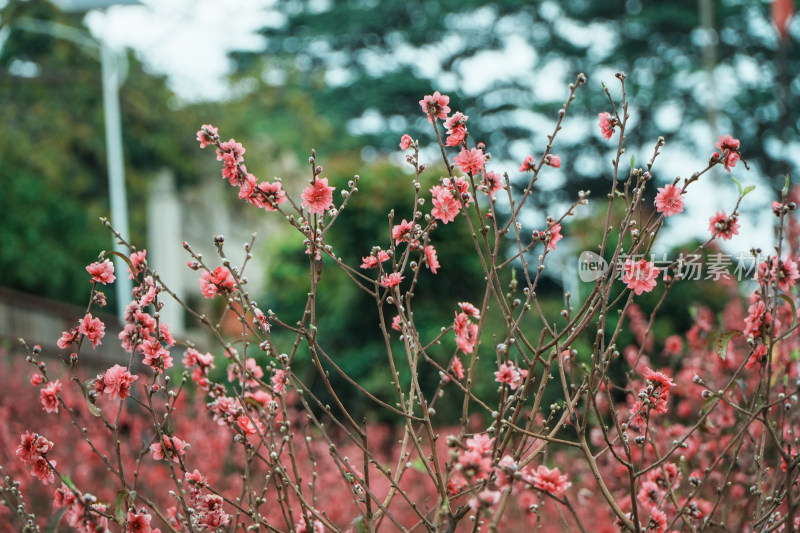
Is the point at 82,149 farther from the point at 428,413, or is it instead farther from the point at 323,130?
the point at 428,413

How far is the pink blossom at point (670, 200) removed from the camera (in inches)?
83.4

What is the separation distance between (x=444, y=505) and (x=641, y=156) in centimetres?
1859

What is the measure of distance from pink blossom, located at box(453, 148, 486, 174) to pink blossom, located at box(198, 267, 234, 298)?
2.07ft

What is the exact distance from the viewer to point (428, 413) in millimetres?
2059

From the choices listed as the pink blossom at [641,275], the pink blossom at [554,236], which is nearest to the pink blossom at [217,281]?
the pink blossom at [554,236]

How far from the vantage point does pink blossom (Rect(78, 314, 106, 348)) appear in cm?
209

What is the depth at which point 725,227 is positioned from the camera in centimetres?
212

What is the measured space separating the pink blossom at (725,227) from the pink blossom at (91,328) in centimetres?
156

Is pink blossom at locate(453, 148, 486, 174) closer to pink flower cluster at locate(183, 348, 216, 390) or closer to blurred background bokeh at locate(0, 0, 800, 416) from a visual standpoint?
pink flower cluster at locate(183, 348, 216, 390)

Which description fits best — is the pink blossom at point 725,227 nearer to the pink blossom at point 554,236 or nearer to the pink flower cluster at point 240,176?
the pink blossom at point 554,236

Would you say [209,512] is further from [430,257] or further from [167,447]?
[430,257]

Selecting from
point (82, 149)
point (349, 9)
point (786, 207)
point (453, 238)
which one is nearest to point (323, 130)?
point (349, 9)

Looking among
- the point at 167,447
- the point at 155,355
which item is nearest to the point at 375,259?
the point at 155,355

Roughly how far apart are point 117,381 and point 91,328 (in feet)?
0.58
